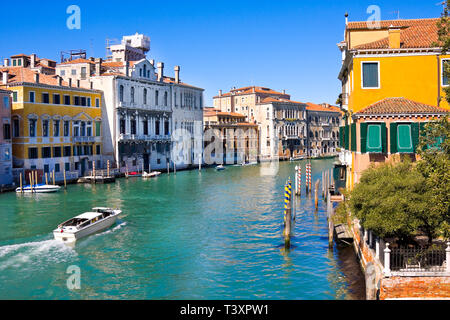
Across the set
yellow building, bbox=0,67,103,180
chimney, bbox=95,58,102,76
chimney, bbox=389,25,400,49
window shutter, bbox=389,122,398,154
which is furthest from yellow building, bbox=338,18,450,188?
chimney, bbox=95,58,102,76

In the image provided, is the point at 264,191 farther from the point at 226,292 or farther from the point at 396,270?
the point at 396,270

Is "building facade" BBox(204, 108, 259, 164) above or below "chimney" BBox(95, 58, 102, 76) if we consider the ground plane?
below

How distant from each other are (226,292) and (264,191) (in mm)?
17566

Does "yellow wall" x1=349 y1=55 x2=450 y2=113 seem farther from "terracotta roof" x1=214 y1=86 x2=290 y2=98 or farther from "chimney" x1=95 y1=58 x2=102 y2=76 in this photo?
"terracotta roof" x1=214 y1=86 x2=290 y2=98

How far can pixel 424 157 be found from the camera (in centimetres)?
910

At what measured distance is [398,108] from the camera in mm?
13492

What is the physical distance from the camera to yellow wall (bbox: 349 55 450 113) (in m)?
13.9

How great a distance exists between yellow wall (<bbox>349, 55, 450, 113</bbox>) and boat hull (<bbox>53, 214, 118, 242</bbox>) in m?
9.21

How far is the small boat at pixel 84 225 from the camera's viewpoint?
1519 cm

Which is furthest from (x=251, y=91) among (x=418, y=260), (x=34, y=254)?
(x=418, y=260)

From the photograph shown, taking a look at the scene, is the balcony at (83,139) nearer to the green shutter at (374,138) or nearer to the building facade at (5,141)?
the building facade at (5,141)

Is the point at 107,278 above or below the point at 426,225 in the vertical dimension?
below

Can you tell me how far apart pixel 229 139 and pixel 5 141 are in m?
30.4
